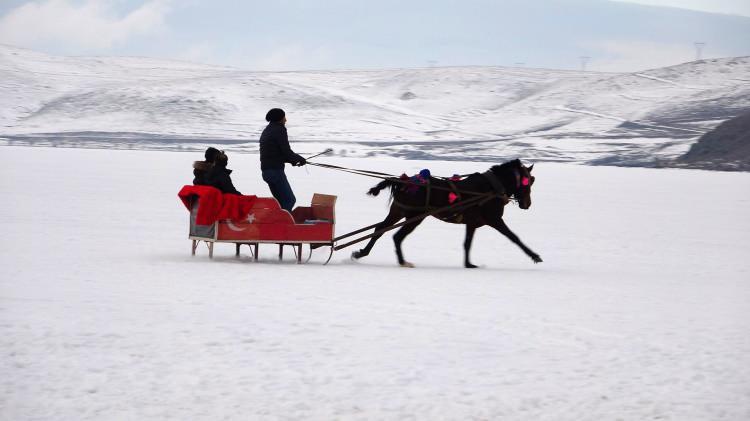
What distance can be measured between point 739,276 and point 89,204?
11.2 metres

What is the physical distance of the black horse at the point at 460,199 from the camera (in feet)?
36.6

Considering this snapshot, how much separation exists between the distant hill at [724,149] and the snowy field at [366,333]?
52.8 meters

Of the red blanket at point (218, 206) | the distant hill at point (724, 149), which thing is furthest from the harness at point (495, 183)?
the distant hill at point (724, 149)

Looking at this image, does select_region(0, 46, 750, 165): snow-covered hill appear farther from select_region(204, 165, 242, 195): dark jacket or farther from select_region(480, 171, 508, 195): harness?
select_region(204, 165, 242, 195): dark jacket

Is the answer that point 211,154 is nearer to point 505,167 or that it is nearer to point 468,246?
point 468,246

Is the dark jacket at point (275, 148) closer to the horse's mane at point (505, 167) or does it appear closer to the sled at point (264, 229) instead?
the sled at point (264, 229)

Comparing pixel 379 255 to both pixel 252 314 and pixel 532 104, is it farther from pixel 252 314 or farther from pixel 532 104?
pixel 532 104

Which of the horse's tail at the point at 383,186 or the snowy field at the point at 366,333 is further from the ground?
the horse's tail at the point at 383,186

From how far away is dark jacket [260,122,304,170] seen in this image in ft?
35.6

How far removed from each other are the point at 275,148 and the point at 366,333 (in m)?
4.19

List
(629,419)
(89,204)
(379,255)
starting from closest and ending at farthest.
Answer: (629,419) < (379,255) < (89,204)

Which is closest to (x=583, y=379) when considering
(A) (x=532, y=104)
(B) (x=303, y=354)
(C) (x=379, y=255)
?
(B) (x=303, y=354)

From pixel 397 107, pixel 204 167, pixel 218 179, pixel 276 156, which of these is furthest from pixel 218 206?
pixel 397 107

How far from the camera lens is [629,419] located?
523cm
